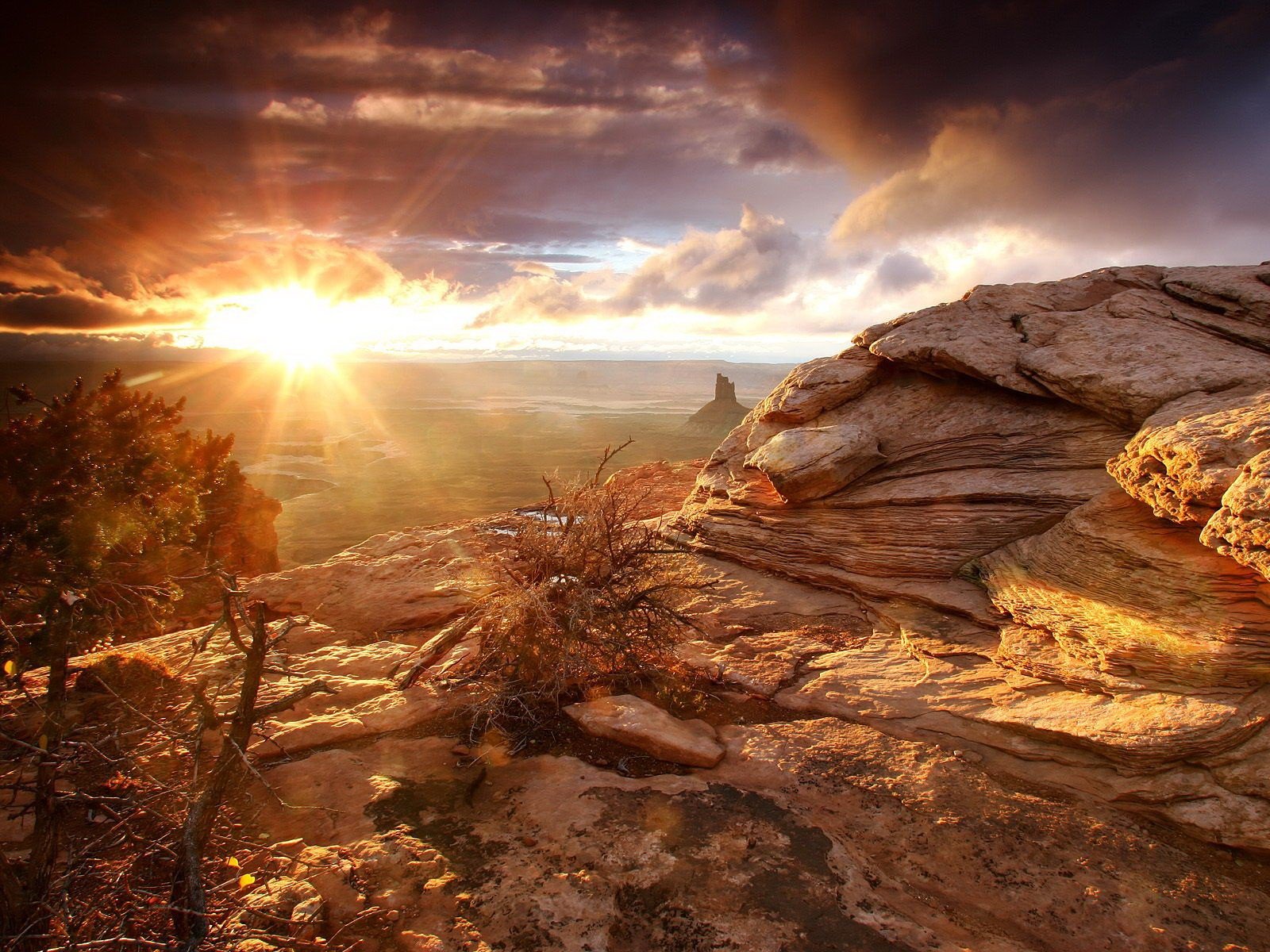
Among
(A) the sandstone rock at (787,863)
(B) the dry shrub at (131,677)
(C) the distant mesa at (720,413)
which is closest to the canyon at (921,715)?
(A) the sandstone rock at (787,863)

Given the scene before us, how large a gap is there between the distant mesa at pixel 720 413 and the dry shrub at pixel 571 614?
296 feet

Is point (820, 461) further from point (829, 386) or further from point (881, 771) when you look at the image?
point (881, 771)

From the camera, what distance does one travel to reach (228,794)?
4.82m

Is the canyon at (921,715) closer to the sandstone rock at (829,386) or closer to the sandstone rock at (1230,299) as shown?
the sandstone rock at (1230,299)

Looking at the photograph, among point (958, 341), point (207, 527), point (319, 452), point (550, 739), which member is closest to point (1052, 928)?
point (550, 739)

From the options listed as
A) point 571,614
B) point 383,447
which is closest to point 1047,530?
point 571,614

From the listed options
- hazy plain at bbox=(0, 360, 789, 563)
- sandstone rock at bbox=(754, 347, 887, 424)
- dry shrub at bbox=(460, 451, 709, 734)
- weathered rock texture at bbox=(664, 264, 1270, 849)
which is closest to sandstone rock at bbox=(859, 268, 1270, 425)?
weathered rock texture at bbox=(664, 264, 1270, 849)

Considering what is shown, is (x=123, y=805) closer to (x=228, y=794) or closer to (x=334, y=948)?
(x=228, y=794)

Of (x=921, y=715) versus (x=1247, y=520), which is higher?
(x=1247, y=520)

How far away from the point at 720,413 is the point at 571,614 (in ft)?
318

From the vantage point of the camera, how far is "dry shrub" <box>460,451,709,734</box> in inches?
234

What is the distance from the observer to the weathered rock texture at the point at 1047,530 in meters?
4.92

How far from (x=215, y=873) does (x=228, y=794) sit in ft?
3.46

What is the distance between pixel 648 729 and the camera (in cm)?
539
